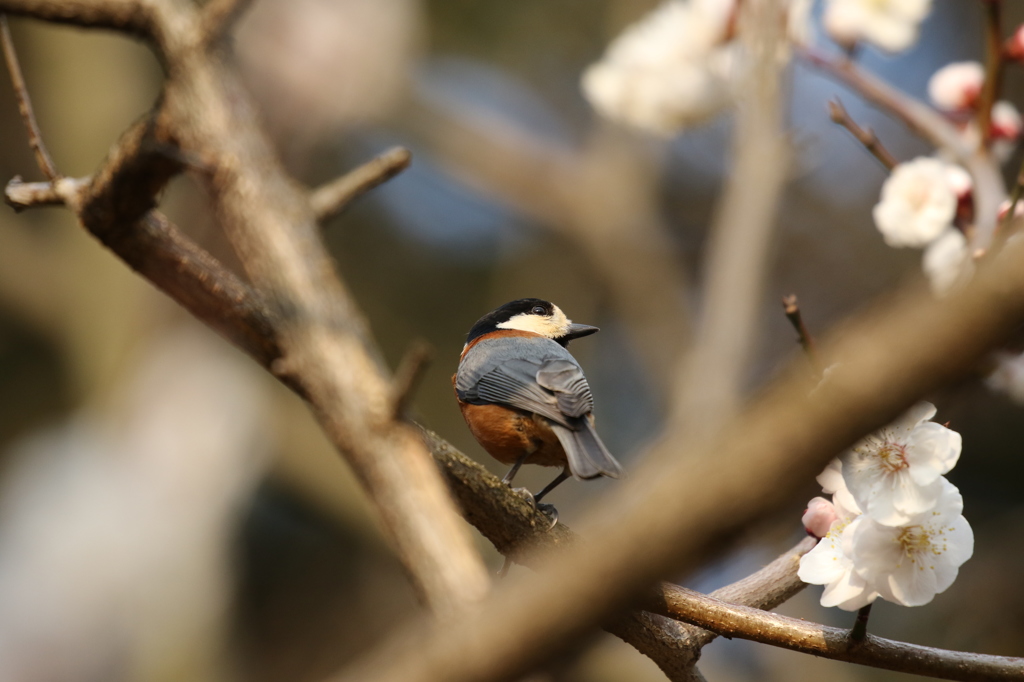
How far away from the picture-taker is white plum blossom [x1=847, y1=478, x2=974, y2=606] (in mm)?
1260

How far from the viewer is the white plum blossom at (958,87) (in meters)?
2.18

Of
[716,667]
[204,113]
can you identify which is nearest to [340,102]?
[716,667]

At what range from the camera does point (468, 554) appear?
1017 mm

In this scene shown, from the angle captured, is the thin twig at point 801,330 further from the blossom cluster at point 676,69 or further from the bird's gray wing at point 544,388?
the blossom cluster at point 676,69

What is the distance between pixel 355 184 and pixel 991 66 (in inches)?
51.5

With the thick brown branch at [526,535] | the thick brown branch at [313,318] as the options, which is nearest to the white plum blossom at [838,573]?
the thick brown branch at [526,535]

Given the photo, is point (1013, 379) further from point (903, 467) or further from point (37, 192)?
point (37, 192)

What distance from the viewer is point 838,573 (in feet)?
4.35

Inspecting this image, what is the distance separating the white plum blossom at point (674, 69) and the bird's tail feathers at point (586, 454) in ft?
3.70

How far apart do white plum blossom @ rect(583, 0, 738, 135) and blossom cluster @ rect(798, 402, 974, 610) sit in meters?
1.48

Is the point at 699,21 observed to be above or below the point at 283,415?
above

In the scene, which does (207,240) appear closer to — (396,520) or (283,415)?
(283,415)

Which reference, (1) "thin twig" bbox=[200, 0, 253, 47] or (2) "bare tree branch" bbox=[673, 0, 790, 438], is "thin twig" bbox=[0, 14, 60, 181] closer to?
(1) "thin twig" bbox=[200, 0, 253, 47]

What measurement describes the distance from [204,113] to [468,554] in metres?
1.04
